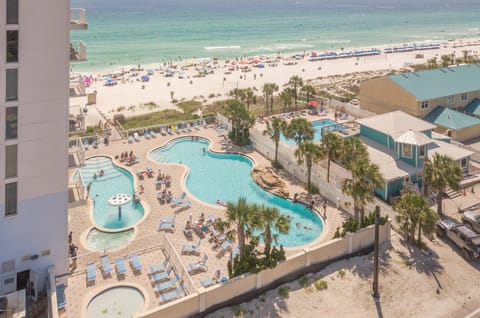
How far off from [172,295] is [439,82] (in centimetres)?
3998

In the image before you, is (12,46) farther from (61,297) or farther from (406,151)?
(406,151)

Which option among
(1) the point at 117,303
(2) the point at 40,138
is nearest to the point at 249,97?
(1) the point at 117,303

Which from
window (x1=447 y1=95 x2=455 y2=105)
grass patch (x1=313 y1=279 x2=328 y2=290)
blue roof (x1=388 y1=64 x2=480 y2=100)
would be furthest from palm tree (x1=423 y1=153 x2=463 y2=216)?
window (x1=447 y1=95 x2=455 y2=105)

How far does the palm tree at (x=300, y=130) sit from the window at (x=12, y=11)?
22.7 metres

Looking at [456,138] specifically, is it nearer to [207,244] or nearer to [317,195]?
[317,195]

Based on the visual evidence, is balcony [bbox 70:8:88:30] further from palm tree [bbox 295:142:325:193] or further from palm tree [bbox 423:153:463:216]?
palm tree [bbox 423:153:463:216]

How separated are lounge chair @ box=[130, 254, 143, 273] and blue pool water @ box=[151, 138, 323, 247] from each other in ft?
28.9

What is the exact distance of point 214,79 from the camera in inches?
3145

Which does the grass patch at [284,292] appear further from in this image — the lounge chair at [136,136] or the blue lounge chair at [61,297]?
the lounge chair at [136,136]

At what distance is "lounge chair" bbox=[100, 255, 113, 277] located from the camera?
21.3m

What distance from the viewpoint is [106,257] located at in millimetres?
22297

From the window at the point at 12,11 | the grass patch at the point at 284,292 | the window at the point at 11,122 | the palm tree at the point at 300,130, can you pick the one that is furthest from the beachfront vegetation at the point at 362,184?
the window at the point at 12,11

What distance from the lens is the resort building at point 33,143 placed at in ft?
50.9

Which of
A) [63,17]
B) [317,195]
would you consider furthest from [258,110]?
[63,17]
